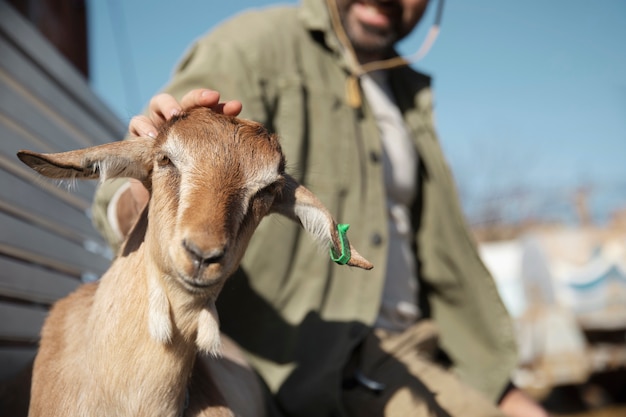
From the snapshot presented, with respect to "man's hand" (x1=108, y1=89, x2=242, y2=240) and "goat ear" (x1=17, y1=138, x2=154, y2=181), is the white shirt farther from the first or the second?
"goat ear" (x1=17, y1=138, x2=154, y2=181)

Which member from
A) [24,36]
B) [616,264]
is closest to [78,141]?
[24,36]

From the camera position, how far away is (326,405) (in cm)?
305

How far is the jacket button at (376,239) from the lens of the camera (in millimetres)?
3529

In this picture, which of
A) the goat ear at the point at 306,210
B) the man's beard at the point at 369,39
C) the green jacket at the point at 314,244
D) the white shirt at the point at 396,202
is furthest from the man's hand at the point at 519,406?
the man's beard at the point at 369,39

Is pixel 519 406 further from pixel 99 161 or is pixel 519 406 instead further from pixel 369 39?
pixel 99 161

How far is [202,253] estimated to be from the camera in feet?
6.29

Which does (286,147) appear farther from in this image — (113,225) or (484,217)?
(484,217)

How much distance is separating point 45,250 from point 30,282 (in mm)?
323

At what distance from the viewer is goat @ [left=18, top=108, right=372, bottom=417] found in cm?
207

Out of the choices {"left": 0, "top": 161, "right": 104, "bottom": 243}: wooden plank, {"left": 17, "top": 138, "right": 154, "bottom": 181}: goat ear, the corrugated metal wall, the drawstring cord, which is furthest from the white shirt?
{"left": 0, "top": 161, "right": 104, "bottom": 243}: wooden plank

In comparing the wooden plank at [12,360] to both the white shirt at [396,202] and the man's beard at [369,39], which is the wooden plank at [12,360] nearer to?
the white shirt at [396,202]

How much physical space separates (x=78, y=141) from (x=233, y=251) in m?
2.83

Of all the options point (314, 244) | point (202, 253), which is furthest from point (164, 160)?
point (314, 244)

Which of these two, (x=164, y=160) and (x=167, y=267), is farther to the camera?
(x=164, y=160)
